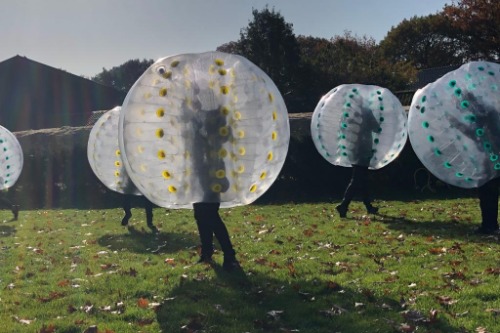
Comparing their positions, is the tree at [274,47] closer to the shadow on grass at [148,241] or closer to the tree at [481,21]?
A: the tree at [481,21]

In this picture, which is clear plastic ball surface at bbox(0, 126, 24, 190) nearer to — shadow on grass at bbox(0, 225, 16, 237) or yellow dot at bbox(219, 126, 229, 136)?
shadow on grass at bbox(0, 225, 16, 237)

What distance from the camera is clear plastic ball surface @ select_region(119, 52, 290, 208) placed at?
6781mm

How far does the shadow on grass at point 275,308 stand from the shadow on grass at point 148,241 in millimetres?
2622

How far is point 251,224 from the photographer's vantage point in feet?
39.2

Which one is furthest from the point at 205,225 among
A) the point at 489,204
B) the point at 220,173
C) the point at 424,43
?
the point at 424,43

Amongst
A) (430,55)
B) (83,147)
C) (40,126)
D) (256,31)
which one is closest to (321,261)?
(83,147)

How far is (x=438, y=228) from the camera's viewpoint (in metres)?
10.5

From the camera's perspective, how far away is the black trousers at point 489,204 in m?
9.48

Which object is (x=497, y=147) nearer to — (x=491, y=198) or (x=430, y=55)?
(x=491, y=198)

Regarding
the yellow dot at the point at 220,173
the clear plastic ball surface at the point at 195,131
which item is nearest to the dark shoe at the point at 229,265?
the clear plastic ball surface at the point at 195,131

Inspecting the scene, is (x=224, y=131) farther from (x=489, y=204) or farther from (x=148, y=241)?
(x=489, y=204)

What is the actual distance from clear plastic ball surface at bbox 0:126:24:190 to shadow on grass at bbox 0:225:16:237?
4.16 feet

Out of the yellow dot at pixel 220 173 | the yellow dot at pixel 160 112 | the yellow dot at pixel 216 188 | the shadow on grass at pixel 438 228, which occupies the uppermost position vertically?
the yellow dot at pixel 160 112

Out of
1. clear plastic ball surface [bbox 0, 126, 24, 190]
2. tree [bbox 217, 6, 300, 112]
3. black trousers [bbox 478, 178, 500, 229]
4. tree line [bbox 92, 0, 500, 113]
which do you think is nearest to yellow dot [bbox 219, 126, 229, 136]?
black trousers [bbox 478, 178, 500, 229]
